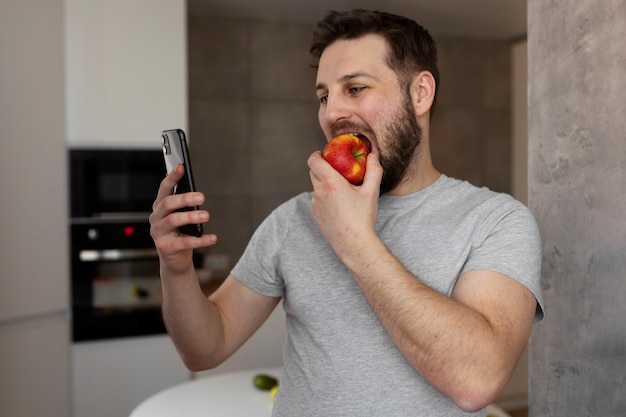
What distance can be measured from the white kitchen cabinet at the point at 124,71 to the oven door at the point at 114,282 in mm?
430

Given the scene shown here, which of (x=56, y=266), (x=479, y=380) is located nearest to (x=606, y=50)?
(x=479, y=380)

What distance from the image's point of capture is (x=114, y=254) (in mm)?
3184

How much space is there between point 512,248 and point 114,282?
2.47m

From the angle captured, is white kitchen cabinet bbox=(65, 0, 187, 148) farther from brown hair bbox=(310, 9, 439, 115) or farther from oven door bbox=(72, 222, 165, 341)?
brown hair bbox=(310, 9, 439, 115)

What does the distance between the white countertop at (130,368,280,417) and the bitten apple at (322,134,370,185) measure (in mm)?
875

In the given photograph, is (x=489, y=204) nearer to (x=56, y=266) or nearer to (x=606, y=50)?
(x=606, y=50)

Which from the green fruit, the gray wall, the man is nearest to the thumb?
the man

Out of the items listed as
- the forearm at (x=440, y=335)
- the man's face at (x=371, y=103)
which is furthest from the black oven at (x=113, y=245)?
the forearm at (x=440, y=335)

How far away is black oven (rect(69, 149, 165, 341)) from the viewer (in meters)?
3.10

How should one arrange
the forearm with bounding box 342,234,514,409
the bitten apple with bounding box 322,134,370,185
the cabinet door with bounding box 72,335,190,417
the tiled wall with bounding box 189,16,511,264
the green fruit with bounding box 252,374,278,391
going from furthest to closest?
the tiled wall with bounding box 189,16,511,264 → the cabinet door with bounding box 72,335,190,417 → the green fruit with bounding box 252,374,278,391 → the bitten apple with bounding box 322,134,370,185 → the forearm with bounding box 342,234,514,409

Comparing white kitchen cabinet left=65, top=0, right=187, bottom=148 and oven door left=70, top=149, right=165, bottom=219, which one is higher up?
white kitchen cabinet left=65, top=0, right=187, bottom=148

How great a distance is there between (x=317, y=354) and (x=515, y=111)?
4.31 metres

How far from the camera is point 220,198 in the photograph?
4371 millimetres

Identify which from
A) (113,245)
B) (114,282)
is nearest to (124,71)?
(113,245)
